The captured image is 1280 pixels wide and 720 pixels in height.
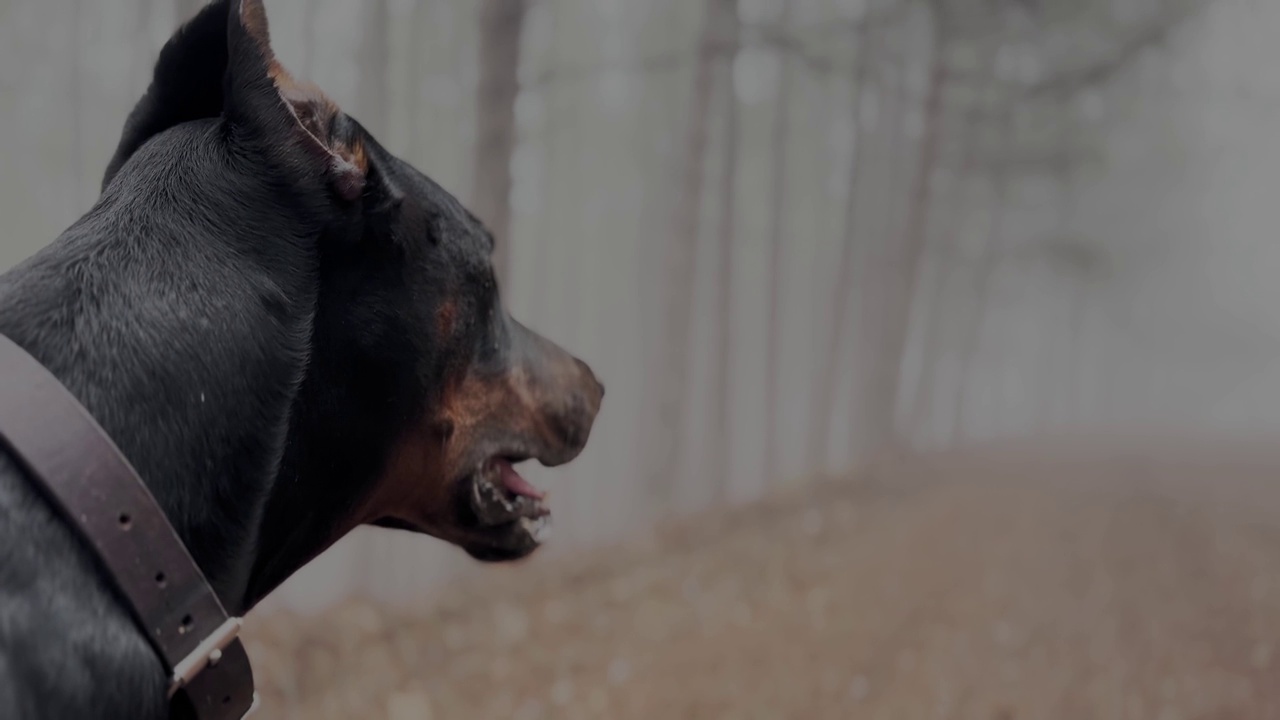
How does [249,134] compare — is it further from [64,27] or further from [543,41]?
[543,41]

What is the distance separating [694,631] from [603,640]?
0.71 m

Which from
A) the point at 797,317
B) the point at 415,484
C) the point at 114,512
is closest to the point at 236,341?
the point at 114,512

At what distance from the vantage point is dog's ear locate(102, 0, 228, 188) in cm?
185

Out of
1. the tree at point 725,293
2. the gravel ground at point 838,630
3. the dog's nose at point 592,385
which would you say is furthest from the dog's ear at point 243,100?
the tree at point 725,293

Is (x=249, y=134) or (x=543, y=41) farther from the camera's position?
(x=543, y=41)

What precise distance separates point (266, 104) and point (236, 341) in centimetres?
46

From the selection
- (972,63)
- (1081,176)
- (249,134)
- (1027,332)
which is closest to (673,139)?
(972,63)

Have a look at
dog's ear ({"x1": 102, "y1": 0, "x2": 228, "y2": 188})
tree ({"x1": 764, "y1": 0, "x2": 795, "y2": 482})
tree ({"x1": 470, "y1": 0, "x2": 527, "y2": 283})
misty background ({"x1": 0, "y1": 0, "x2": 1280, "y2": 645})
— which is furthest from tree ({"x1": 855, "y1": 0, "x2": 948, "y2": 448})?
dog's ear ({"x1": 102, "y1": 0, "x2": 228, "y2": 188})

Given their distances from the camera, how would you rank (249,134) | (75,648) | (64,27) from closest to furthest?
1. (75,648)
2. (249,134)
3. (64,27)

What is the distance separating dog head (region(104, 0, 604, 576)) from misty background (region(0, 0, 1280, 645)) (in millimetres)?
5385

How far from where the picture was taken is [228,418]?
1.58 metres

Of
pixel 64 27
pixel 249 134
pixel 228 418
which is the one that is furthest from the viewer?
pixel 64 27

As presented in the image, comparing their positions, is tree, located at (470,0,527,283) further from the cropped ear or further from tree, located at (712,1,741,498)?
tree, located at (712,1,741,498)

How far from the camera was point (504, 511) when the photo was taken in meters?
2.39
